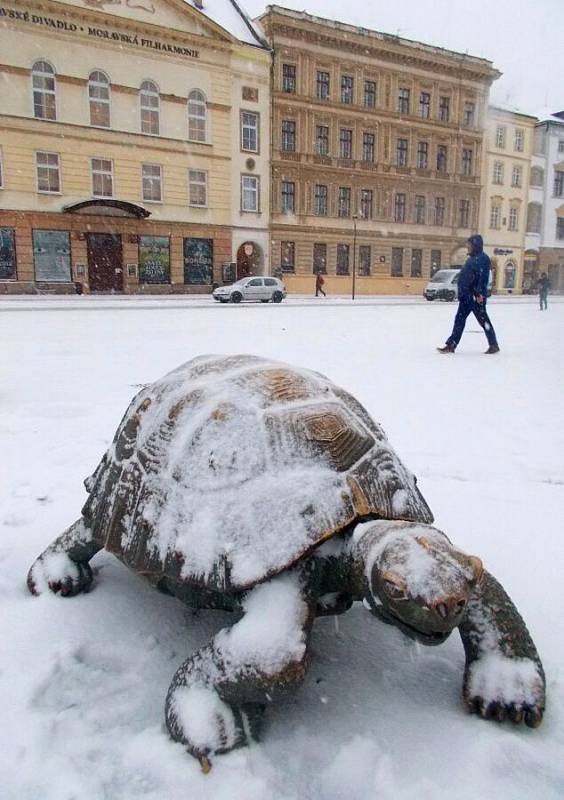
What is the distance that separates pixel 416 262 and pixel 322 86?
12.5 meters

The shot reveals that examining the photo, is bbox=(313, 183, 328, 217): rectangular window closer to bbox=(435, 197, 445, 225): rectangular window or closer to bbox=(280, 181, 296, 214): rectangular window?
bbox=(280, 181, 296, 214): rectangular window

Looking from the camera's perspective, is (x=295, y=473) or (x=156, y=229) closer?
(x=295, y=473)

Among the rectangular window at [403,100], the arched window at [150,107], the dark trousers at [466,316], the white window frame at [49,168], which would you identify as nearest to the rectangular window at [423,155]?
the rectangular window at [403,100]

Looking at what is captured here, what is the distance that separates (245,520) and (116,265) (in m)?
30.2

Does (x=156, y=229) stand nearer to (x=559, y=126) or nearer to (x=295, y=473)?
(x=295, y=473)

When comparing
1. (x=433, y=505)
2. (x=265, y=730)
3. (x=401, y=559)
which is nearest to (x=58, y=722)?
(x=265, y=730)

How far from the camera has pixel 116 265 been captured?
98.1 feet

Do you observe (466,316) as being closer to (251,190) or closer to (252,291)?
(252,291)

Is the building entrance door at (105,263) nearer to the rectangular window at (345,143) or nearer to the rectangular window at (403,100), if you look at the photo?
the rectangular window at (345,143)

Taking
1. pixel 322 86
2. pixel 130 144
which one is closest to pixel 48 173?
pixel 130 144

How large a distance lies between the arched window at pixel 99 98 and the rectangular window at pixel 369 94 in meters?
16.6

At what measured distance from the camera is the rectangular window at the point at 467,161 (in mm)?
42031

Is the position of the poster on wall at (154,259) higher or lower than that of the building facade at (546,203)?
lower

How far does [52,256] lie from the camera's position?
1101 inches
